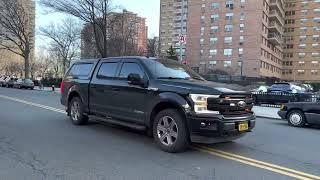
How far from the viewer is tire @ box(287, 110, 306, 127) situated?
45.8 feet

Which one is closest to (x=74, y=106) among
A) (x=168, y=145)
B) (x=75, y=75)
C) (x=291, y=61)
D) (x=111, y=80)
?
(x=75, y=75)

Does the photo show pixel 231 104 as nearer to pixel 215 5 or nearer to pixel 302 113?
pixel 302 113

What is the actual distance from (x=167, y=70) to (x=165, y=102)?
3.51 feet

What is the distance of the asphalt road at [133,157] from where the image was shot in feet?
20.9

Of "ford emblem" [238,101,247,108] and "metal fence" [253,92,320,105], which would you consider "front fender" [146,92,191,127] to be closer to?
"ford emblem" [238,101,247,108]

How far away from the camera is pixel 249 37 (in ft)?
287

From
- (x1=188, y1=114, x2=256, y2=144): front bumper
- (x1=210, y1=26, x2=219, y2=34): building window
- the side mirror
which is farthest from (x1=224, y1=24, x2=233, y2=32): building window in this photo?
(x1=188, y1=114, x2=256, y2=144): front bumper

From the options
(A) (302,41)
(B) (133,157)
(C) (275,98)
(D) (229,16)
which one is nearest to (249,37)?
(D) (229,16)

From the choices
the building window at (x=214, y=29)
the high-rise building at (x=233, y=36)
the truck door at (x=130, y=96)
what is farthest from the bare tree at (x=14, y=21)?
the truck door at (x=130, y=96)

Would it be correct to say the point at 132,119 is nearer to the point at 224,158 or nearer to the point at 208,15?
the point at 224,158

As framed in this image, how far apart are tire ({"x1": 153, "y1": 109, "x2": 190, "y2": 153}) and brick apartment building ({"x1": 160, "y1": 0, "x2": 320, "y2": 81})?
8045 centimetres

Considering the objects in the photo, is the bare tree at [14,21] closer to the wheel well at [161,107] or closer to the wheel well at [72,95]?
the wheel well at [72,95]

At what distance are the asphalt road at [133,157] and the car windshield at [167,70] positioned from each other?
153cm

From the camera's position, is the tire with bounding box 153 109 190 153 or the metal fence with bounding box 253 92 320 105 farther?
the metal fence with bounding box 253 92 320 105
